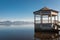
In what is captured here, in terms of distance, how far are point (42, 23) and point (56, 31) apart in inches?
102

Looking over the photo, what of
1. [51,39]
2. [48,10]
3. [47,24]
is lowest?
[51,39]

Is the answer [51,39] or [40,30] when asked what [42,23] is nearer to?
[40,30]

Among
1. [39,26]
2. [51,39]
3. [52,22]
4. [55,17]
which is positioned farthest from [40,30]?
[51,39]

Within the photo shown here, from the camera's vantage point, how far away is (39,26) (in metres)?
24.5

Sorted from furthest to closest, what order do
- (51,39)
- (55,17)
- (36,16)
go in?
(55,17) → (36,16) → (51,39)

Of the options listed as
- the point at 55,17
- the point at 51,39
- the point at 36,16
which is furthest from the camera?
the point at 55,17

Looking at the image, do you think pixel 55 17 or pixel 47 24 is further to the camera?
pixel 55 17

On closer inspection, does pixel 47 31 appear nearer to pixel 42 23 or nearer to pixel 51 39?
pixel 42 23

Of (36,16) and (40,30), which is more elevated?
(36,16)

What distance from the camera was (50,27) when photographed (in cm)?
2366

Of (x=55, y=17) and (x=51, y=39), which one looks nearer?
(x=51, y=39)

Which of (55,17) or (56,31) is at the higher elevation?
(55,17)

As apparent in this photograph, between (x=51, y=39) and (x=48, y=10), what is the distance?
799 centimetres

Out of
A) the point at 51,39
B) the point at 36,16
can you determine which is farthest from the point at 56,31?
the point at 51,39
